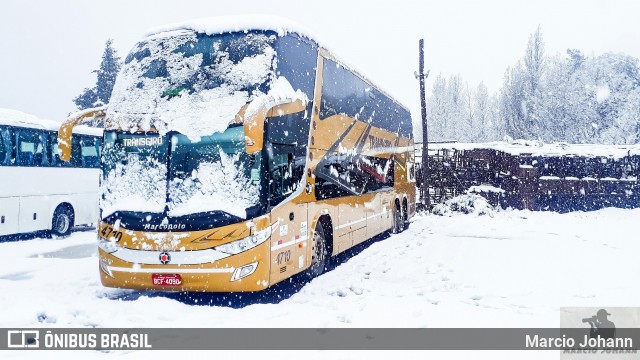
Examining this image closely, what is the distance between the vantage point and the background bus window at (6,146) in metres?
13.2

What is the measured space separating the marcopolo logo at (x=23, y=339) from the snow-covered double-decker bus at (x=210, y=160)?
1442 millimetres

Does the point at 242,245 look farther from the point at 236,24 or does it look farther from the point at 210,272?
the point at 236,24

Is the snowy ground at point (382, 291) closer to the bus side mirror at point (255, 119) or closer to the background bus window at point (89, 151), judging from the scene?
the bus side mirror at point (255, 119)

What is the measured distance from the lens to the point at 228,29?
7.30 metres

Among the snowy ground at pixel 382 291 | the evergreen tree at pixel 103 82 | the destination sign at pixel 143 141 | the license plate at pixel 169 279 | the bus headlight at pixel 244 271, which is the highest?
the evergreen tree at pixel 103 82

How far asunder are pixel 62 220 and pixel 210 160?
11110mm

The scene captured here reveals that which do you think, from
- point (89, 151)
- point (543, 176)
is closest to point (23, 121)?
point (89, 151)

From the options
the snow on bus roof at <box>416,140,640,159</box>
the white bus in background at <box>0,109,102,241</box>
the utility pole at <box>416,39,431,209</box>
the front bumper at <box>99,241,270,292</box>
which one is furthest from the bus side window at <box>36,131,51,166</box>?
the snow on bus roof at <box>416,140,640,159</box>

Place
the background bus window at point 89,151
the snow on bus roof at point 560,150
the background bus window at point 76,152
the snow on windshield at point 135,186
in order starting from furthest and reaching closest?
the snow on bus roof at point 560,150, the background bus window at point 89,151, the background bus window at point 76,152, the snow on windshield at point 135,186

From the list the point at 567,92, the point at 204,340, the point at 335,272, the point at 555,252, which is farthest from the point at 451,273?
the point at 567,92

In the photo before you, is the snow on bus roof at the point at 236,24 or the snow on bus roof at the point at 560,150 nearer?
the snow on bus roof at the point at 236,24

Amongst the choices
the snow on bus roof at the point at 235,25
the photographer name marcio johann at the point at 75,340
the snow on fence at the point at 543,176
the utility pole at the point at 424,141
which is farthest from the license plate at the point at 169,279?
the snow on fence at the point at 543,176

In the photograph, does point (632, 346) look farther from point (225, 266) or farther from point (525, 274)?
point (225, 266)

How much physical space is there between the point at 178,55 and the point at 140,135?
134cm
